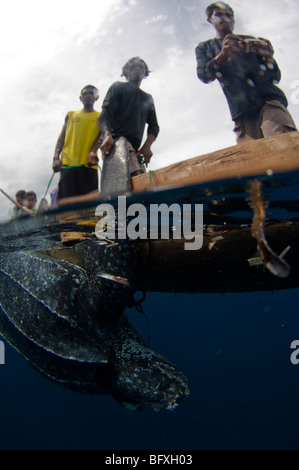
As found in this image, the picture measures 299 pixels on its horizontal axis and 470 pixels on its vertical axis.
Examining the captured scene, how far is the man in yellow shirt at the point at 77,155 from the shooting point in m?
5.11

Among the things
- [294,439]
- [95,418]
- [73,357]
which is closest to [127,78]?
[73,357]

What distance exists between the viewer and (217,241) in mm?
3381

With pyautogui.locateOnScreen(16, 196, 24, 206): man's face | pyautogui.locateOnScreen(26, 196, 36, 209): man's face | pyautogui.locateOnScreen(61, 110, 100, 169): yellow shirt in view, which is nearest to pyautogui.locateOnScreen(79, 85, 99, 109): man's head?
pyautogui.locateOnScreen(61, 110, 100, 169): yellow shirt

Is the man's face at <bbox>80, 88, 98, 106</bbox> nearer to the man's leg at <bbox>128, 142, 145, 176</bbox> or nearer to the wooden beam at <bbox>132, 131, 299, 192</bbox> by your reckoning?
the man's leg at <bbox>128, 142, 145, 176</bbox>

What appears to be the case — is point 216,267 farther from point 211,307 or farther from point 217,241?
point 211,307

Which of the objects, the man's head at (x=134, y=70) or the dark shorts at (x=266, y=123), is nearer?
the dark shorts at (x=266, y=123)

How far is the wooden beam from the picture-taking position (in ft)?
8.57

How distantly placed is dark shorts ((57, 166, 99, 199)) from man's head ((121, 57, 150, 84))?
1.80 metres

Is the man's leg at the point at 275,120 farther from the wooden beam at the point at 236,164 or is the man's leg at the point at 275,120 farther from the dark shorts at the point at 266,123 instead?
the wooden beam at the point at 236,164

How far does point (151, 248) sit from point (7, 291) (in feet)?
12.1

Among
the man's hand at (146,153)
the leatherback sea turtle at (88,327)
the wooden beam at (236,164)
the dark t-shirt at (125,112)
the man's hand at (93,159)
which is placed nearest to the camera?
the wooden beam at (236,164)

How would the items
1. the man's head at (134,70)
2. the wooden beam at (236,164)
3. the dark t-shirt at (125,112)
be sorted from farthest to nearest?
the man's head at (134,70) < the dark t-shirt at (125,112) < the wooden beam at (236,164)

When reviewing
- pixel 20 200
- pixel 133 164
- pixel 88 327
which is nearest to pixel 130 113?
pixel 133 164

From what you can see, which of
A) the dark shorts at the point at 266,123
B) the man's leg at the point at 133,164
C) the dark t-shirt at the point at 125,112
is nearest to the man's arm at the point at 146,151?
the dark t-shirt at the point at 125,112
